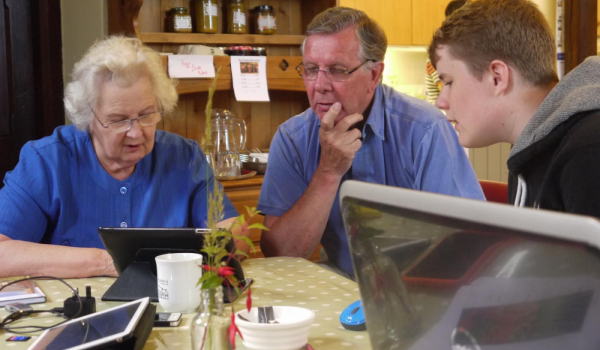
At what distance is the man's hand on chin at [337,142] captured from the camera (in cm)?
188

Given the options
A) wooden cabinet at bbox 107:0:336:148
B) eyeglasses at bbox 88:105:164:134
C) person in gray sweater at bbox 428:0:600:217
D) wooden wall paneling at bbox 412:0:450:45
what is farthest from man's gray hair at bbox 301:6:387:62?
wooden wall paneling at bbox 412:0:450:45

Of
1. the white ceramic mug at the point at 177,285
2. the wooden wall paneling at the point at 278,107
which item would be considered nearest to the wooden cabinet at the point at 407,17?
the wooden wall paneling at the point at 278,107

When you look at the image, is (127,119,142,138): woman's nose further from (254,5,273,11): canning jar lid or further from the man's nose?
(254,5,273,11): canning jar lid

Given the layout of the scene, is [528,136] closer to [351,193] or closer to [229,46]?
[351,193]

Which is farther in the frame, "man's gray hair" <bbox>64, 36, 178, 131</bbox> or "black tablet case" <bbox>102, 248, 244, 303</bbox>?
"man's gray hair" <bbox>64, 36, 178, 131</bbox>

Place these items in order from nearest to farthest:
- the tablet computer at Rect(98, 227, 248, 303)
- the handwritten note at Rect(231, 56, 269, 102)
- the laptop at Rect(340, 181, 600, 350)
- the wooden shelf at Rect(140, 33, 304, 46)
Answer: the laptop at Rect(340, 181, 600, 350)
the tablet computer at Rect(98, 227, 248, 303)
the wooden shelf at Rect(140, 33, 304, 46)
the handwritten note at Rect(231, 56, 269, 102)

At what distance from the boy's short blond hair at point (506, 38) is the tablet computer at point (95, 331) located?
86cm

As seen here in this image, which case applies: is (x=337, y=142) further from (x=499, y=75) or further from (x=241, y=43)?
(x=241, y=43)

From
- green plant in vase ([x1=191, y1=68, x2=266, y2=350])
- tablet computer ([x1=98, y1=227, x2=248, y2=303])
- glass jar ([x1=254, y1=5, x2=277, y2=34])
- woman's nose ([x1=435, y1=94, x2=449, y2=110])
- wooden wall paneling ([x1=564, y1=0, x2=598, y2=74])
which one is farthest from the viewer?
wooden wall paneling ([x1=564, y1=0, x2=598, y2=74])

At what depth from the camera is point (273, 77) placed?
10.0 feet

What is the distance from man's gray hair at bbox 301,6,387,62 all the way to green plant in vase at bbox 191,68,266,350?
1.16m

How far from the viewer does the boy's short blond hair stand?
1.32 meters

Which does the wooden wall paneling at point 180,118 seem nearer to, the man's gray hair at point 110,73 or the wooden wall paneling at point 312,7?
the wooden wall paneling at point 312,7

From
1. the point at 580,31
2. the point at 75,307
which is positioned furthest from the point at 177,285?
the point at 580,31
